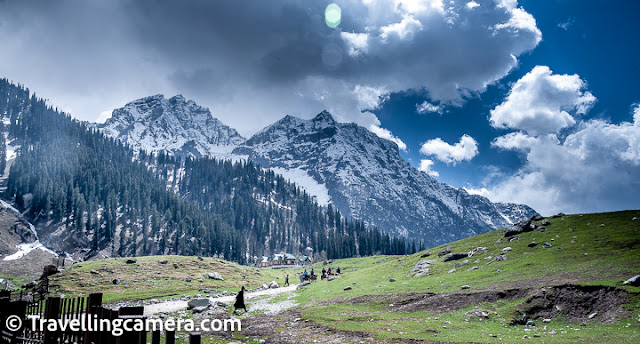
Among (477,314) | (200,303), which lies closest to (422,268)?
(477,314)

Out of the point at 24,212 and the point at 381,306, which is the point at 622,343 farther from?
the point at 24,212

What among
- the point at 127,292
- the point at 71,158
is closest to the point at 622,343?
the point at 127,292

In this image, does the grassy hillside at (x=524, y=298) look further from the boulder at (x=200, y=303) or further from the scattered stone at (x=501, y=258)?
the boulder at (x=200, y=303)

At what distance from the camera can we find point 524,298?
26.6 meters

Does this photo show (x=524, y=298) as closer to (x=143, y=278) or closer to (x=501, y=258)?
(x=501, y=258)

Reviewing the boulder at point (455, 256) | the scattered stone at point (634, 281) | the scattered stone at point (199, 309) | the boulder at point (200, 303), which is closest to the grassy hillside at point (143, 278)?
the boulder at point (200, 303)

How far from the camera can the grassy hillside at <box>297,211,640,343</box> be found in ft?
70.1

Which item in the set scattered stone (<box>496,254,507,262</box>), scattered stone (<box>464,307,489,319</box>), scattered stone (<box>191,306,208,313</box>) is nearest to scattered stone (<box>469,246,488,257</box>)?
scattered stone (<box>496,254,507,262</box>)

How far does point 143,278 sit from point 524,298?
6909cm

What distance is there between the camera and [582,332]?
66.8ft

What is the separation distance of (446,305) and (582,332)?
408 inches

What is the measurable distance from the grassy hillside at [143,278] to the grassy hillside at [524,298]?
33307 millimetres

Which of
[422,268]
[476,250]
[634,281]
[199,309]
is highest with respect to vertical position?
[476,250]

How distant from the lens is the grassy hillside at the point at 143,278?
5631cm
